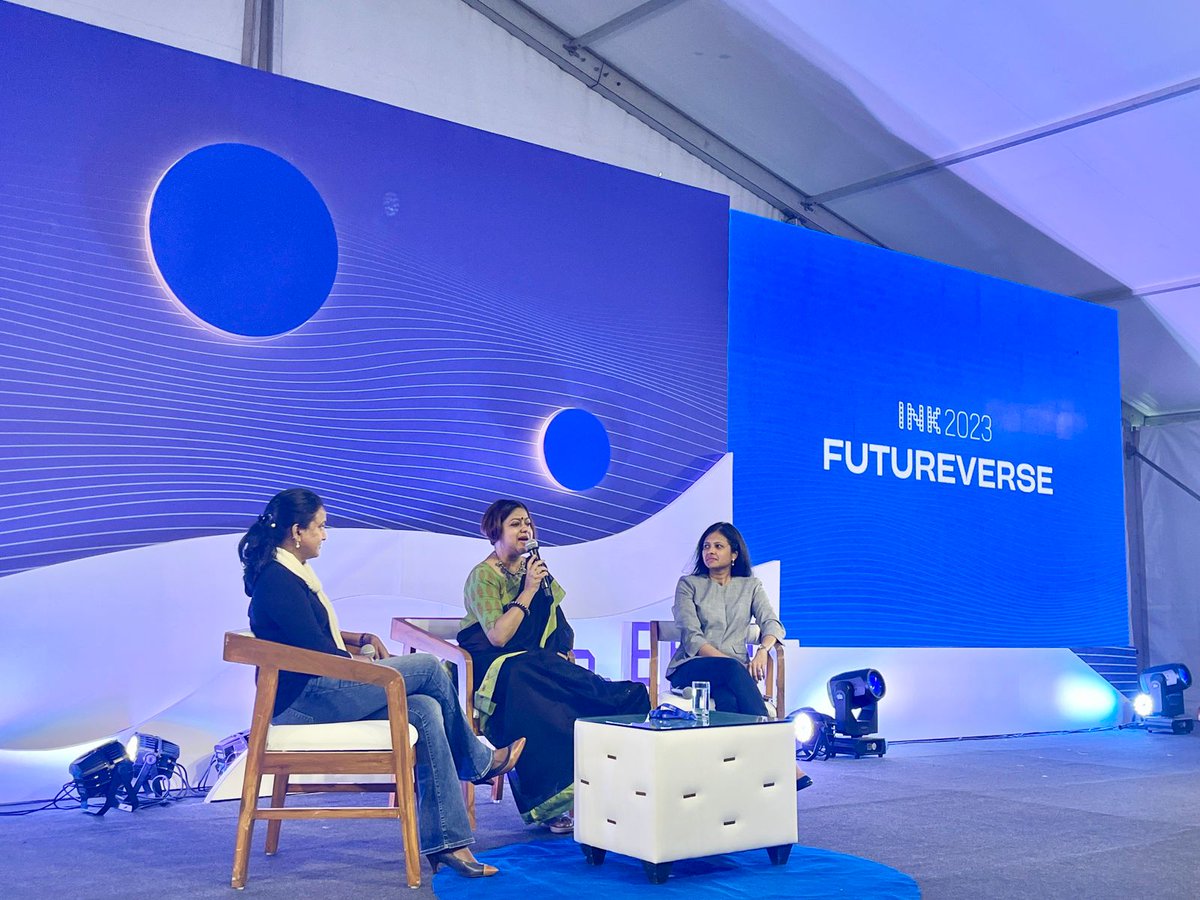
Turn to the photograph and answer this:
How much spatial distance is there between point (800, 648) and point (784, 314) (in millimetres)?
1841

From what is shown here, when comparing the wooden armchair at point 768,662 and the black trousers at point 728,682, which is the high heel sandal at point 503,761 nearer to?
the black trousers at point 728,682

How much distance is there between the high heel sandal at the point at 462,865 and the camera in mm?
3002

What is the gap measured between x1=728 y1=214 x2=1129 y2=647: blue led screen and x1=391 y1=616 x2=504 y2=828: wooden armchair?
2075mm

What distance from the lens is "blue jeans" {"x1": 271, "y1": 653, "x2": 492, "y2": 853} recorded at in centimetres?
306

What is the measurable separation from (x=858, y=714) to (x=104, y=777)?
3.61 meters

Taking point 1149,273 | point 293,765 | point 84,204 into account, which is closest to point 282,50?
point 84,204

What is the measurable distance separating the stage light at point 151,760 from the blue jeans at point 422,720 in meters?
1.27

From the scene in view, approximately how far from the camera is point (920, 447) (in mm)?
6859

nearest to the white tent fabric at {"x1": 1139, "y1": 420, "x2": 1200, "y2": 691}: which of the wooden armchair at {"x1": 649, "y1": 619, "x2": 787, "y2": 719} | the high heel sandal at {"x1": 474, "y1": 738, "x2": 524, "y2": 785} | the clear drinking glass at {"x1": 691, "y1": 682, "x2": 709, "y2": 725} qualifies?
the wooden armchair at {"x1": 649, "y1": 619, "x2": 787, "y2": 719}

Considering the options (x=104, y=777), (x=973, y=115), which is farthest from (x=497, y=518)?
(x=973, y=115)

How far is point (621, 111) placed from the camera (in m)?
7.02

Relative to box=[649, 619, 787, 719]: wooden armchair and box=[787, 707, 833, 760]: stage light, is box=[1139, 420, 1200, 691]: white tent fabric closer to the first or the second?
box=[787, 707, 833, 760]: stage light

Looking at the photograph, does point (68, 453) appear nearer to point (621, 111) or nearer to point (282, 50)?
point (282, 50)

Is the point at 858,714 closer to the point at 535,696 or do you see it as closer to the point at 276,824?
the point at 535,696
